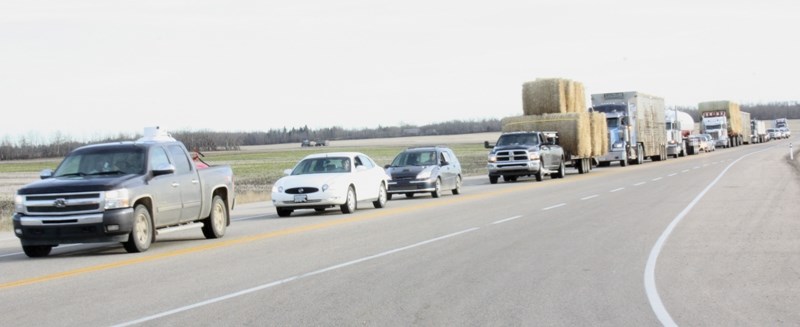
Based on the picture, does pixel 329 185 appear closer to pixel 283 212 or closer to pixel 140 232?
pixel 283 212

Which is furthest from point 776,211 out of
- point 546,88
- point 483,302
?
point 546,88

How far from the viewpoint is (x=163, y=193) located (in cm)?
1712

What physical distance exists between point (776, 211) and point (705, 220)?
2.79 meters

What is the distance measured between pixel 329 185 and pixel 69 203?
9.63 meters

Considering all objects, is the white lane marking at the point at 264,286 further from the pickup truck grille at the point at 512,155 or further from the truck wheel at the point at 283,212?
the pickup truck grille at the point at 512,155

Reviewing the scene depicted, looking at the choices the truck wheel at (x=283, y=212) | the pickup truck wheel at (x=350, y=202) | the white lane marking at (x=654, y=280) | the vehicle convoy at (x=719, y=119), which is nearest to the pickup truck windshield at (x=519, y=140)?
the pickup truck wheel at (x=350, y=202)

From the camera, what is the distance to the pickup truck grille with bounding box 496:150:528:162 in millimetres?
42250

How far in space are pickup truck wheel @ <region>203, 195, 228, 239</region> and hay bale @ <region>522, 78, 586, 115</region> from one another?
30.2 m

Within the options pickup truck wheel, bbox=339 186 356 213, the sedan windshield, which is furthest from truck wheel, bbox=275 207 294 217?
pickup truck wheel, bbox=339 186 356 213

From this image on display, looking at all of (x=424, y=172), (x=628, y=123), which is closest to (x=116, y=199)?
(x=424, y=172)

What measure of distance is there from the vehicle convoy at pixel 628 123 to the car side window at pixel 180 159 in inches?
1584

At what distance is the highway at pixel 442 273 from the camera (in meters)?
9.72

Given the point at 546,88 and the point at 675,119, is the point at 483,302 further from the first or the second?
the point at 675,119

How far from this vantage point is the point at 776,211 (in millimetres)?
22422
